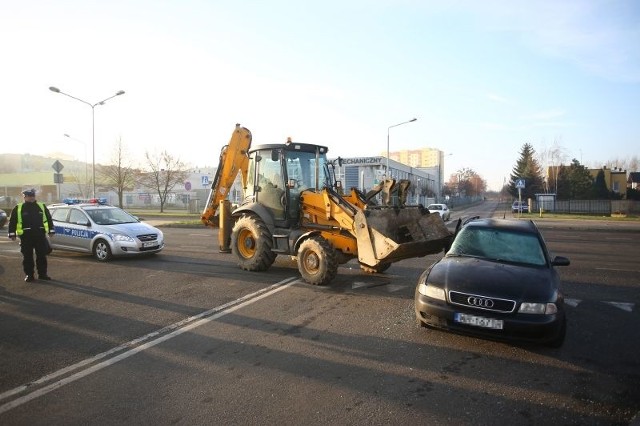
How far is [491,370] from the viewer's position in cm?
451

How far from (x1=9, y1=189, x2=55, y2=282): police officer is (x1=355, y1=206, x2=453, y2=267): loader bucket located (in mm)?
6972

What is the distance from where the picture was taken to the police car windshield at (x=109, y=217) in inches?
473

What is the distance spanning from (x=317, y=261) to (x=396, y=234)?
1696 mm

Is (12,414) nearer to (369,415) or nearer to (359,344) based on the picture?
(369,415)

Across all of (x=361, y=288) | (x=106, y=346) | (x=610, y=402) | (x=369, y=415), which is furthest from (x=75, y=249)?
(x=610, y=402)

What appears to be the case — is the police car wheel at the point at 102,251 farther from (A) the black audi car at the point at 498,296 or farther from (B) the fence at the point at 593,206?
(B) the fence at the point at 593,206

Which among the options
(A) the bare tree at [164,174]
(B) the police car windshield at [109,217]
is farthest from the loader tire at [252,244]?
(A) the bare tree at [164,174]

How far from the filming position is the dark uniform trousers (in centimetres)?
891

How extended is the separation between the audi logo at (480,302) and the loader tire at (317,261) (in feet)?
11.7

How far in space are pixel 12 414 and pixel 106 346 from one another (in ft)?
5.30

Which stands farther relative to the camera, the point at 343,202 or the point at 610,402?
the point at 343,202

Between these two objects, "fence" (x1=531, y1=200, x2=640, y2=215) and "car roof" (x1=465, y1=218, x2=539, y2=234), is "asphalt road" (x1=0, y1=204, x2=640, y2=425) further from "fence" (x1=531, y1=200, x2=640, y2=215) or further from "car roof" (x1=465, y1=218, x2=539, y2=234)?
"fence" (x1=531, y1=200, x2=640, y2=215)

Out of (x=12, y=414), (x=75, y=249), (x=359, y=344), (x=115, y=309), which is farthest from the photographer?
(x=75, y=249)

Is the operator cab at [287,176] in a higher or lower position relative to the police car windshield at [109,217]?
higher
